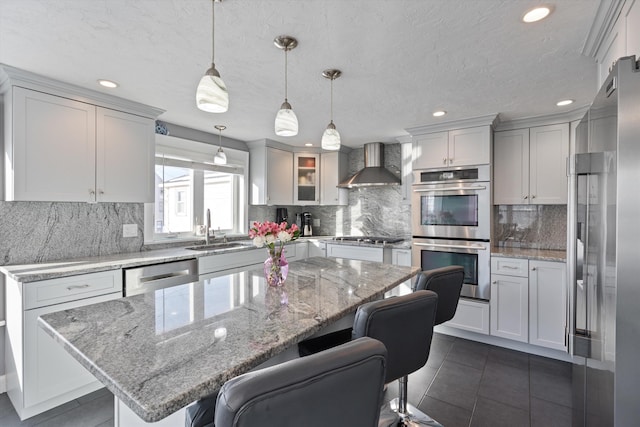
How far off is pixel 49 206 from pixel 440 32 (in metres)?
3.16

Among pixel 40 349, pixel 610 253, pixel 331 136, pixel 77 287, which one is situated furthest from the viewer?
pixel 77 287

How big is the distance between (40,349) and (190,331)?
5.91 ft

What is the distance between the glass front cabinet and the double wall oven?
162 cm

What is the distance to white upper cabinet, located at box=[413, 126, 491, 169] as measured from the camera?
3.17m

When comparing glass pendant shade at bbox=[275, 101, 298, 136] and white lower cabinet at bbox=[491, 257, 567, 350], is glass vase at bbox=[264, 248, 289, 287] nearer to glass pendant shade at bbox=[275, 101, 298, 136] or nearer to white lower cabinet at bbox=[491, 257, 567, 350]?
glass pendant shade at bbox=[275, 101, 298, 136]

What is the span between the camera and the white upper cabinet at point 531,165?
10.1 feet

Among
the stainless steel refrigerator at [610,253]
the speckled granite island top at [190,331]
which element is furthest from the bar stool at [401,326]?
the stainless steel refrigerator at [610,253]

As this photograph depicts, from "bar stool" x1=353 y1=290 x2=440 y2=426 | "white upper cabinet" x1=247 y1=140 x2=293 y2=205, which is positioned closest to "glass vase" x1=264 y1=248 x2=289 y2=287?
"bar stool" x1=353 y1=290 x2=440 y2=426

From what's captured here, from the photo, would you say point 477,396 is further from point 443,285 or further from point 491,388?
point 443,285

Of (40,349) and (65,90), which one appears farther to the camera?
(65,90)

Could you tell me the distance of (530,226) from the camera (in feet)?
Answer: 11.3

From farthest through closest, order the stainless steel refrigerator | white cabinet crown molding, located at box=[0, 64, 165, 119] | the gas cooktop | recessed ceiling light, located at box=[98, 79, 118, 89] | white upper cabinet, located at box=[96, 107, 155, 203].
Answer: the gas cooktop
white upper cabinet, located at box=[96, 107, 155, 203]
recessed ceiling light, located at box=[98, 79, 118, 89]
white cabinet crown molding, located at box=[0, 64, 165, 119]
the stainless steel refrigerator

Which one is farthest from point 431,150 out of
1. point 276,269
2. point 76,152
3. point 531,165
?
point 76,152

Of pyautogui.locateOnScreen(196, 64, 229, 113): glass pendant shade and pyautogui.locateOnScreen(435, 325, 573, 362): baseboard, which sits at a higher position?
pyautogui.locateOnScreen(196, 64, 229, 113): glass pendant shade
